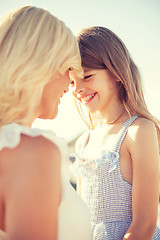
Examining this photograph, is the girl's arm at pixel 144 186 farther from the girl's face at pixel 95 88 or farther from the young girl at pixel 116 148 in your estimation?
the girl's face at pixel 95 88

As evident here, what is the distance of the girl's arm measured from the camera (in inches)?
75.4

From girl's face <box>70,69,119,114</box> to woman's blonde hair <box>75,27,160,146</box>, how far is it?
0.06m

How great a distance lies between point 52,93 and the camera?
1.75 meters

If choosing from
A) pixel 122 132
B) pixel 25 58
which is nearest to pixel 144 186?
pixel 122 132

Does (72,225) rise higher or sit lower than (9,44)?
lower

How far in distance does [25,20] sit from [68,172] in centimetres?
93

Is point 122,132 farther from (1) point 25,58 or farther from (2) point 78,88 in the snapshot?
(1) point 25,58

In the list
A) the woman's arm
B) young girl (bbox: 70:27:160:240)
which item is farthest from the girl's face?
the woman's arm

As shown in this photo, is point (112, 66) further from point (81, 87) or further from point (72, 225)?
point (72, 225)

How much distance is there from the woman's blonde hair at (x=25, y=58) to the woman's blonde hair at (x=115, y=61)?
0.92m

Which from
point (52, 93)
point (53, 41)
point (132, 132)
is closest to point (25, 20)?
point (53, 41)

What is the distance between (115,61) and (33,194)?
1.78 m

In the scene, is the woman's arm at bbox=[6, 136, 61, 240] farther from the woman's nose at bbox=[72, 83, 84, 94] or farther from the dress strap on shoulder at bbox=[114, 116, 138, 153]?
the woman's nose at bbox=[72, 83, 84, 94]

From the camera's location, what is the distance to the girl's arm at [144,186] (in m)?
1.92
